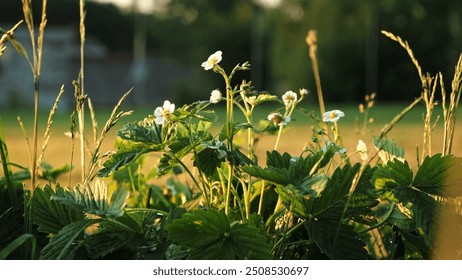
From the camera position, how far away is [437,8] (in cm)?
2392

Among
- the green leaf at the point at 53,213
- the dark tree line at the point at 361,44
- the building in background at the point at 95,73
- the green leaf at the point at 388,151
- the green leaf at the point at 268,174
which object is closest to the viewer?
the green leaf at the point at 268,174

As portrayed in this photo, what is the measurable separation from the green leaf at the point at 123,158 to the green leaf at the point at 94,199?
2 centimetres

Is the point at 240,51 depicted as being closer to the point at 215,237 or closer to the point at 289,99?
the point at 289,99

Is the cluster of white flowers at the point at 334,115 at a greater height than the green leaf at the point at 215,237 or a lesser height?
greater

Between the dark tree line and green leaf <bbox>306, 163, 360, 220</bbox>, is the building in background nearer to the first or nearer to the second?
the dark tree line

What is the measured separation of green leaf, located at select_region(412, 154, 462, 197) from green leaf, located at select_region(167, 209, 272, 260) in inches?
6.4

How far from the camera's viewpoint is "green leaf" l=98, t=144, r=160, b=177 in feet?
2.13

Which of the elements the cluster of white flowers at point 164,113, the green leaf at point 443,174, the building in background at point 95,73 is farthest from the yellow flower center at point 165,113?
the building in background at point 95,73

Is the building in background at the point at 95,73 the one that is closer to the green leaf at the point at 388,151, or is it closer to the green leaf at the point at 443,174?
the green leaf at the point at 388,151

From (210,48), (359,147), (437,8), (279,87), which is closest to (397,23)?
(437,8)

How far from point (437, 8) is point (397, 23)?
145 centimetres

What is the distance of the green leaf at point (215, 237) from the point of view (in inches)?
23.4
